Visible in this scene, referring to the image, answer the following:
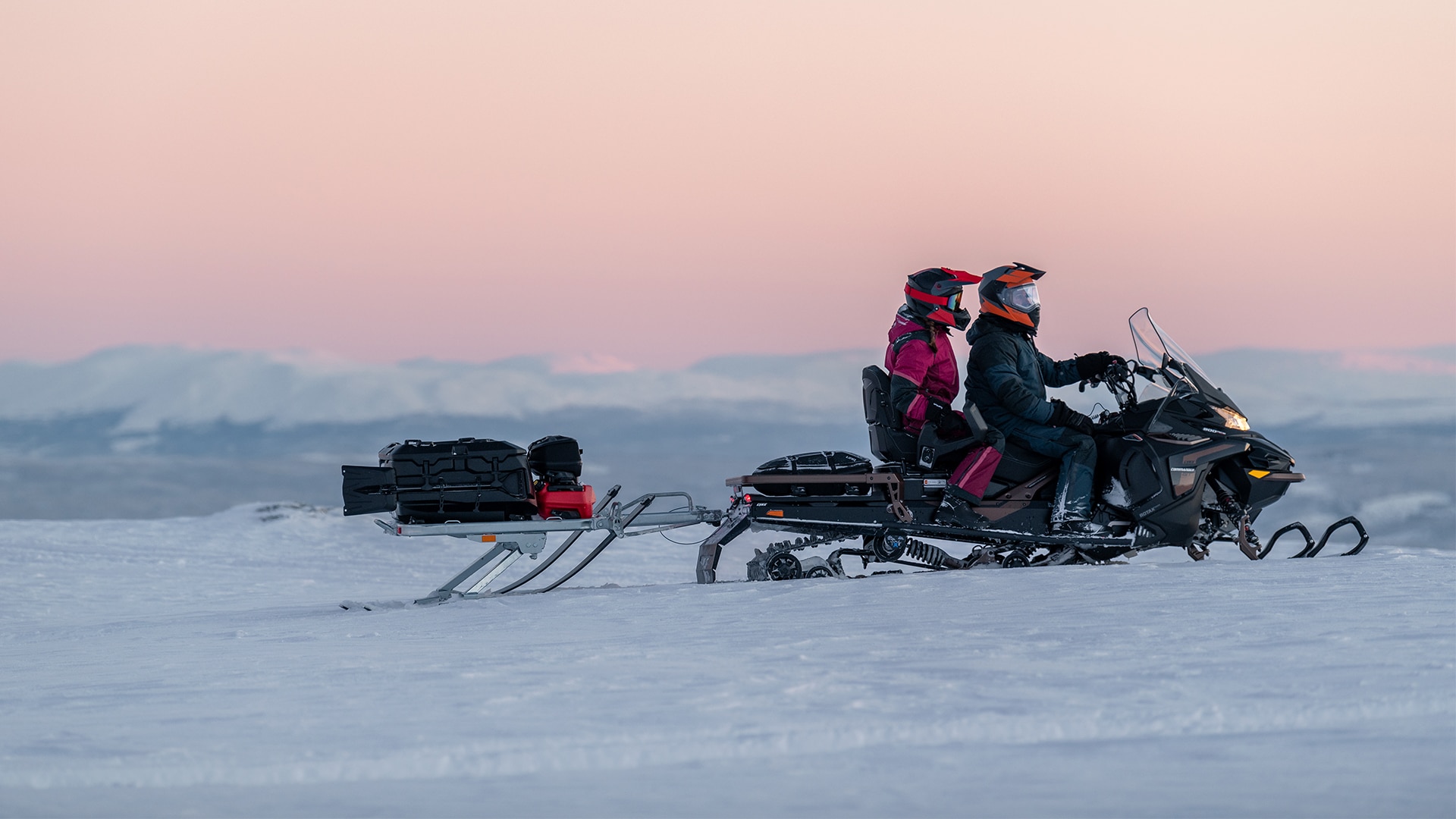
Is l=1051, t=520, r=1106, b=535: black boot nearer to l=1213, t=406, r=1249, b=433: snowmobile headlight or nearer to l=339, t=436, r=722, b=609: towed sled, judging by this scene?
l=1213, t=406, r=1249, b=433: snowmobile headlight

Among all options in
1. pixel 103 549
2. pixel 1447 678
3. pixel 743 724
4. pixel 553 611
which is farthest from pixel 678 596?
pixel 103 549

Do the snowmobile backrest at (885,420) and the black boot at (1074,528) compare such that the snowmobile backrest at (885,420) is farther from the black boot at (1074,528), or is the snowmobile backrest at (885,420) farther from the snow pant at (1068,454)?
the black boot at (1074,528)

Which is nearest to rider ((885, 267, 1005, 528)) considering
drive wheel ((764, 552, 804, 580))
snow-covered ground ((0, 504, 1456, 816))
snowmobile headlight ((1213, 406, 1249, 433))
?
snow-covered ground ((0, 504, 1456, 816))

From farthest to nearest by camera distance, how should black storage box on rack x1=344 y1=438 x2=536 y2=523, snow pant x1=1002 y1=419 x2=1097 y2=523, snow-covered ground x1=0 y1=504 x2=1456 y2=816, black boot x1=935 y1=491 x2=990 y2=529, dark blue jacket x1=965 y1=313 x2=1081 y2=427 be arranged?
black boot x1=935 y1=491 x2=990 y2=529 → snow pant x1=1002 y1=419 x2=1097 y2=523 → dark blue jacket x1=965 y1=313 x2=1081 y2=427 → black storage box on rack x1=344 y1=438 x2=536 y2=523 → snow-covered ground x1=0 y1=504 x2=1456 y2=816

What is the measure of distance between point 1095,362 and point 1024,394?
2.57ft

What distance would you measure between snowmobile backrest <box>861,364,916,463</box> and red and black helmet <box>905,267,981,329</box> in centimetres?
45

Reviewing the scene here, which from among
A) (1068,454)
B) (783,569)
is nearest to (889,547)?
(783,569)

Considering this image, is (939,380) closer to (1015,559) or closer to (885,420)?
(885,420)

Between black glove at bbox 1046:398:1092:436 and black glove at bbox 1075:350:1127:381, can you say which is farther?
black glove at bbox 1075:350:1127:381

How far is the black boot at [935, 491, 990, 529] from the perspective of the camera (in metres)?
8.27

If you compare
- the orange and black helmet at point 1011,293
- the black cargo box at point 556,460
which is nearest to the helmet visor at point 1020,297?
the orange and black helmet at point 1011,293

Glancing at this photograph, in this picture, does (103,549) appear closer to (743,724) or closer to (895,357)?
(895,357)

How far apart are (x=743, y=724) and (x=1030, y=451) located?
3.96m

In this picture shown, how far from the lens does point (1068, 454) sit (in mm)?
8203
